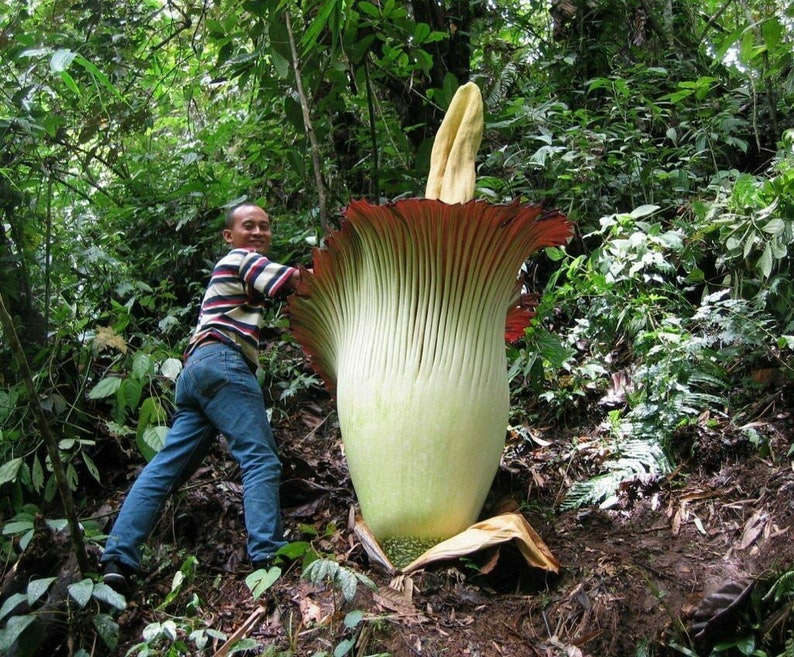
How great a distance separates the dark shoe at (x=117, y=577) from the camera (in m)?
2.28

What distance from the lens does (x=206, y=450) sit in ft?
9.27

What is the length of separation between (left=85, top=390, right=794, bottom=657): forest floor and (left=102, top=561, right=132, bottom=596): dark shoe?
0.17 feet

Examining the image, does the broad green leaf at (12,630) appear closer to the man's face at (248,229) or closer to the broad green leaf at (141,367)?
the broad green leaf at (141,367)

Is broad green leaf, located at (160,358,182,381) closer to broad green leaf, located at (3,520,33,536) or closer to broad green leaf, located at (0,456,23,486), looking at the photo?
broad green leaf, located at (0,456,23,486)

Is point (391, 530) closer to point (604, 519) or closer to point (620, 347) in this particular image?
point (604, 519)

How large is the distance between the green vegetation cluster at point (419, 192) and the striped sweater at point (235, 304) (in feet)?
1.14

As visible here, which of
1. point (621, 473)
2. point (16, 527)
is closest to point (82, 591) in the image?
point (16, 527)

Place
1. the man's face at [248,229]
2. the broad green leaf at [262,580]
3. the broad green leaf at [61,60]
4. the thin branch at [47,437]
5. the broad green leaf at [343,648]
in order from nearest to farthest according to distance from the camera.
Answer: the broad green leaf at [343,648] < the broad green leaf at [262,580] < the thin branch at [47,437] < the broad green leaf at [61,60] < the man's face at [248,229]

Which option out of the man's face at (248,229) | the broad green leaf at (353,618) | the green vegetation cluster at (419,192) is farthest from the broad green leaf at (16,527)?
the man's face at (248,229)

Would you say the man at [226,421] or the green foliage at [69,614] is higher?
the man at [226,421]

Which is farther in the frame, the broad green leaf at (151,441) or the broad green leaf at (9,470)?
the broad green leaf at (151,441)

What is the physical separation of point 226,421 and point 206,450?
235 millimetres

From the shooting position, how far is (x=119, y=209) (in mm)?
4816

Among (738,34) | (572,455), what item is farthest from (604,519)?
(738,34)
